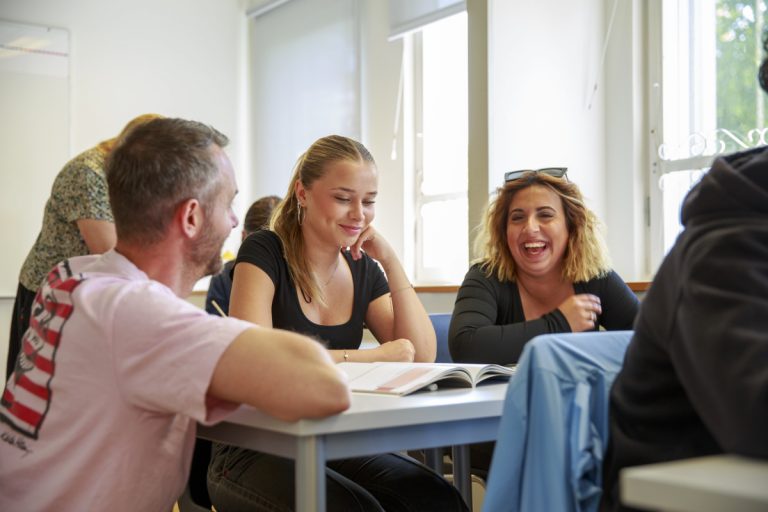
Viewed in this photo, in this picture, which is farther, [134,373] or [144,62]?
[144,62]

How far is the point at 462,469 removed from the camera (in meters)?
2.23

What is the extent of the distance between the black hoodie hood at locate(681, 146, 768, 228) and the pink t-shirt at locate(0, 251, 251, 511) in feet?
2.08

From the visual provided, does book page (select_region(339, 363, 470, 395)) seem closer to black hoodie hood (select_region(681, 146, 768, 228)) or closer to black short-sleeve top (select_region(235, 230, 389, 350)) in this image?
black short-sleeve top (select_region(235, 230, 389, 350))

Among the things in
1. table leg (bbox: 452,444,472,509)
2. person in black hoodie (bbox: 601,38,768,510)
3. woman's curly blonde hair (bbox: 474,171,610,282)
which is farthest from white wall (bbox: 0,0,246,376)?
person in black hoodie (bbox: 601,38,768,510)

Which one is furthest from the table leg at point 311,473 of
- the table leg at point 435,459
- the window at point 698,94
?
the window at point 698,94

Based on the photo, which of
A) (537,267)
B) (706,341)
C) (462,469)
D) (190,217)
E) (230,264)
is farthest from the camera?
(230,264)

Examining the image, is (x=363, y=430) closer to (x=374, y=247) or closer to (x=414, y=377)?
(x=414, y=377)

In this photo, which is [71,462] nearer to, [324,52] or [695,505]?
[695,505]

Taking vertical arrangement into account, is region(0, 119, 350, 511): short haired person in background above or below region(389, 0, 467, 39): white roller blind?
below

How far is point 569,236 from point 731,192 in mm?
1610

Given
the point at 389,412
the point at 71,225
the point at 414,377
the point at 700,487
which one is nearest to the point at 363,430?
the point at 389,412

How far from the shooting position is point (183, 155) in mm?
1440

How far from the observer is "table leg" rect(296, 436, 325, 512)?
1286 millimetres

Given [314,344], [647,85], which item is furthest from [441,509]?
[647,85]
